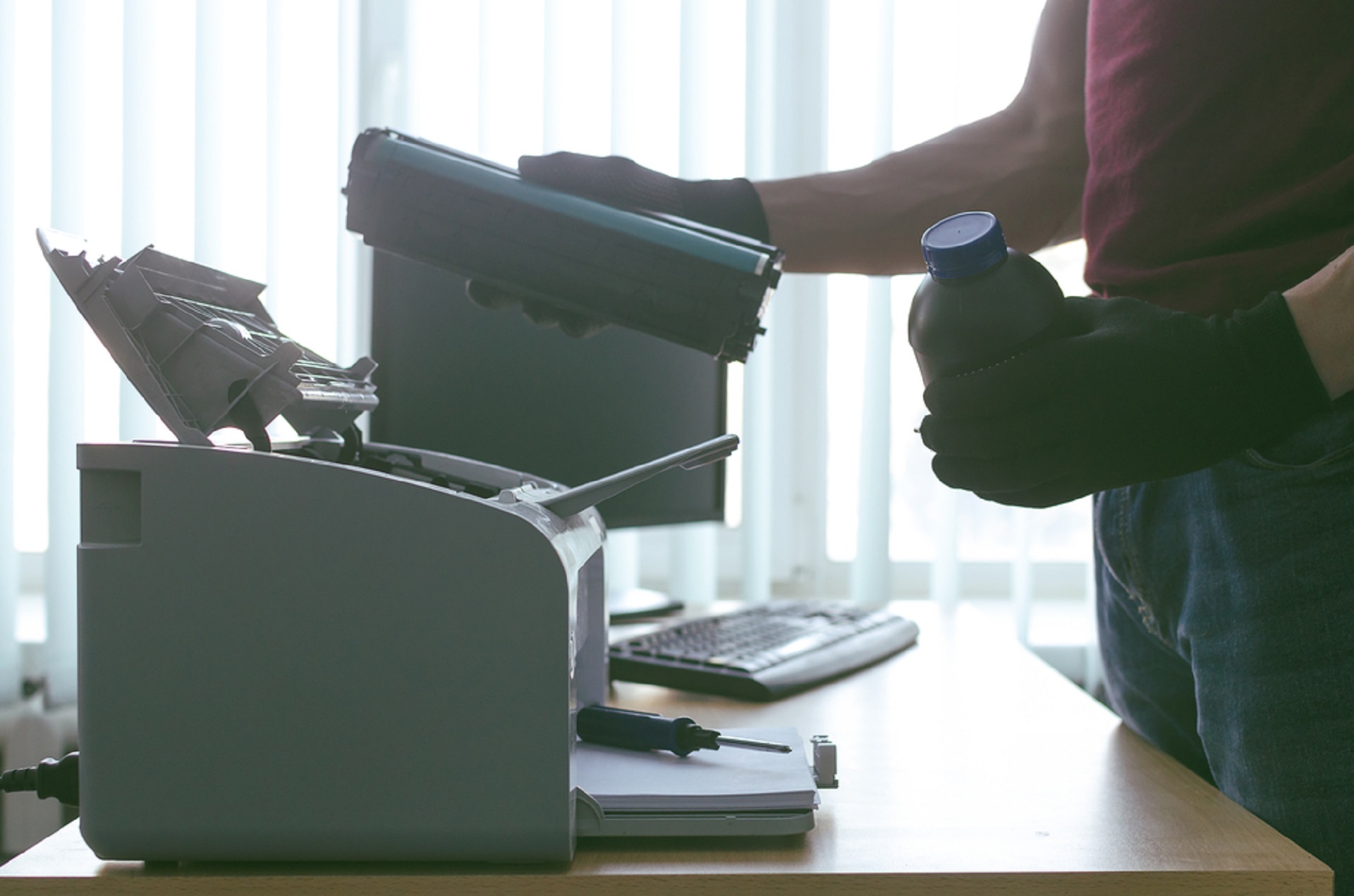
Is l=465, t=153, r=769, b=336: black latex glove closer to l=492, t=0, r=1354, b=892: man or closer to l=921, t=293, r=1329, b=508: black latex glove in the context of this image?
l=492, t=0, r=1354, b=892: man

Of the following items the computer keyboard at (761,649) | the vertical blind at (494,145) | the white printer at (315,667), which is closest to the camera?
the white printer at (315,667)

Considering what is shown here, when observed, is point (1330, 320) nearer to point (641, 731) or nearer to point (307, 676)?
point (641, 731)

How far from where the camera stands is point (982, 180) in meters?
0.81

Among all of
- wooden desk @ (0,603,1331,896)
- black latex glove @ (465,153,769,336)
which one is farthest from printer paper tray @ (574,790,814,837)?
black latex glove @ (465,153,769,336)

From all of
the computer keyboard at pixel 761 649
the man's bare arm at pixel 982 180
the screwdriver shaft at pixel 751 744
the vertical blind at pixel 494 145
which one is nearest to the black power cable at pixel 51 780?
the screwdriver shaft at pixel 751 744

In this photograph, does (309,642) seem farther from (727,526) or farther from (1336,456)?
(727,526)

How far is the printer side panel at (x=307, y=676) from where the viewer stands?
42 centimetres

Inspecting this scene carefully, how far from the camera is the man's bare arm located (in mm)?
796

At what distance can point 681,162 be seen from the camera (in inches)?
65.6

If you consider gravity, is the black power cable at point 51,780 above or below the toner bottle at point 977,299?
below

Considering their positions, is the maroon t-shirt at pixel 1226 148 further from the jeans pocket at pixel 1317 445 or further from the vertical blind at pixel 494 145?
the vertical blind at pixel 494 145

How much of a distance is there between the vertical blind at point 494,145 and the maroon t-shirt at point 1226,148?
3.24ft

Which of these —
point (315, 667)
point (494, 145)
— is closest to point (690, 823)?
point (315, 667)

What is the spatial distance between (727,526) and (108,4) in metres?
1.44
